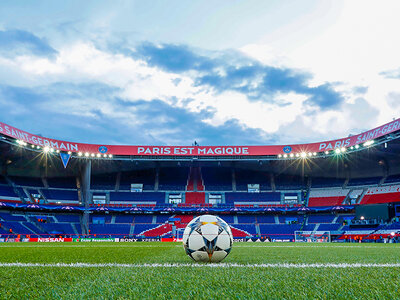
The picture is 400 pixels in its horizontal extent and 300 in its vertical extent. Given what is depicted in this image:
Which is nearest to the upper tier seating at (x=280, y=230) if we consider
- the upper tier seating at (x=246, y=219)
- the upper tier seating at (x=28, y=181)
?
the upper tier seating at (x=246, y=219)

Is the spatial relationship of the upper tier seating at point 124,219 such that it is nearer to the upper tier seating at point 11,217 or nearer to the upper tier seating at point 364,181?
the upper tier seating at point 11,217

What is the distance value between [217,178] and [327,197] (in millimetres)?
14870

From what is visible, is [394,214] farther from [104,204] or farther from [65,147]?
[65,147]

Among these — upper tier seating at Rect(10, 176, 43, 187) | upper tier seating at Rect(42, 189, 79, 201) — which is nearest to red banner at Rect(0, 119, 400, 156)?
upper tier seating at Rect(42, 189, 79, 201)

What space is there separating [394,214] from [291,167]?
547 inches

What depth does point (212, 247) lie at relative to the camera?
524cm

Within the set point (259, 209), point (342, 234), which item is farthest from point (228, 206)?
point (342, 234)

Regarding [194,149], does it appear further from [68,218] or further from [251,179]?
[68,218]

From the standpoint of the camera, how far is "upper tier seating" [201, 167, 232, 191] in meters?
44.9

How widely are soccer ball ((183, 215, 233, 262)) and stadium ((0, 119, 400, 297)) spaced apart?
95.3 ft

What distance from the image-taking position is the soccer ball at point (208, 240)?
206 inches

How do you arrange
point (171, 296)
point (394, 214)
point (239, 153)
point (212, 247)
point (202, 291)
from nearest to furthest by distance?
1. point (171, 296)
2. point (202, 291)
3. point (212, 247)
4. point (394, 214)
5. point (239, 153)

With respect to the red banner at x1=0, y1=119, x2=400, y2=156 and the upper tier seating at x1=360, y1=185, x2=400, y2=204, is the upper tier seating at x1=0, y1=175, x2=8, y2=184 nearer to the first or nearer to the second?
the red banner at x1=0, y1=119, x2=400, y2=156

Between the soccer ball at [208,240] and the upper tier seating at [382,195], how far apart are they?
35.8 meters
